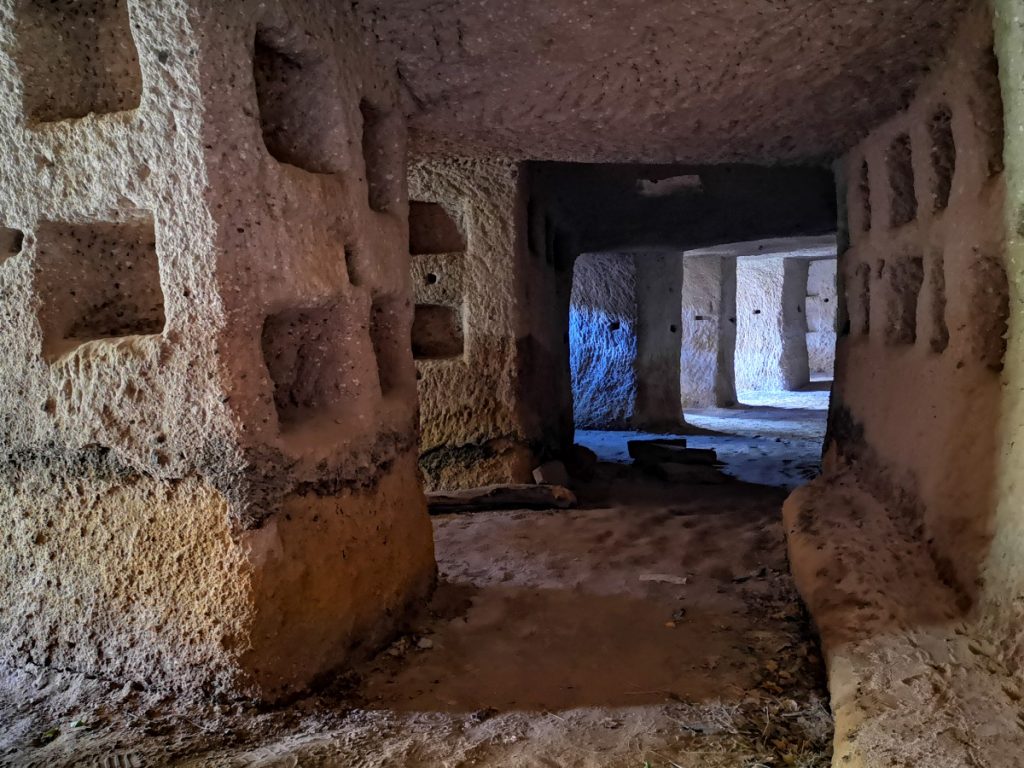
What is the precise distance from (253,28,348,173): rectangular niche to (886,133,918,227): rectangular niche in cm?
209

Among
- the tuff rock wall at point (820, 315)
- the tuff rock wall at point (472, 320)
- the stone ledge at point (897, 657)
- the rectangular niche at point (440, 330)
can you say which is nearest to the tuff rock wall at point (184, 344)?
the stone ledge at point (897, 657)

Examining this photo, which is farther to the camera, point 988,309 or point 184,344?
point 988,309

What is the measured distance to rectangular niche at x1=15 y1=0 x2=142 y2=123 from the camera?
1.94 m

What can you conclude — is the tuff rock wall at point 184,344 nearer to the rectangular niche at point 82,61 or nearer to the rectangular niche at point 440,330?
the rectangular niche at point 82,61

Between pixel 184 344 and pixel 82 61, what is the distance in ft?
2.80

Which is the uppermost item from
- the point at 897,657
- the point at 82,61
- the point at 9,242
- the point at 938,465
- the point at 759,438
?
the point at 82,61

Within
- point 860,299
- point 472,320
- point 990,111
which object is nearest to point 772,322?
point 472,320

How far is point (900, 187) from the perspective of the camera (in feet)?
9.50

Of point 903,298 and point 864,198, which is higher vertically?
point 864,198

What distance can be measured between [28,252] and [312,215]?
717 millimetres

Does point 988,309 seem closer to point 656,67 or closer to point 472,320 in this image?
point 656,67

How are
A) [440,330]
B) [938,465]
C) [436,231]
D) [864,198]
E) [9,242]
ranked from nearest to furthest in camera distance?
[9,242], [938,465], [864,198], [436,231], [440,330]

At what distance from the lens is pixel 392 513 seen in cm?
237

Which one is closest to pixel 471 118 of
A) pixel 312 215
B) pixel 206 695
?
pixel 312 215
